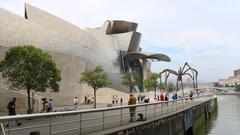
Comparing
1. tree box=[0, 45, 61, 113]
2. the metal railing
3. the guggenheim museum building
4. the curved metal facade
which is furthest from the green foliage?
the metal railing

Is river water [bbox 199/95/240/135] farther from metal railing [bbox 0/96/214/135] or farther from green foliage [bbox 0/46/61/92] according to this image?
metal railing [bbox 0/96/214/135]

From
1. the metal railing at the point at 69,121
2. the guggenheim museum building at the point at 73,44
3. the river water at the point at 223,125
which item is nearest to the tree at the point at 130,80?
the guggenheim museum building at the point at 73,44

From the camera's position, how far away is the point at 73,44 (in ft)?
184

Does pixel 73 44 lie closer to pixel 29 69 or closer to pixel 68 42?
pixel 68 42

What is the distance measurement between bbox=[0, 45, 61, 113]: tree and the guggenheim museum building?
232 inches

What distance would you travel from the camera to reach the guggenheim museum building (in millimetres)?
46188

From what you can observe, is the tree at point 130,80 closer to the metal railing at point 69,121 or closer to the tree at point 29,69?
the tree at point 29,69

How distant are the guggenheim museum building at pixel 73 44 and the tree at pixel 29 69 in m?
5.89

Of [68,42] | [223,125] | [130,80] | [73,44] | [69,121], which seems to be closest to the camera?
[69,121]

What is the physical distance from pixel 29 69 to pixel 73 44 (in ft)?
88.7

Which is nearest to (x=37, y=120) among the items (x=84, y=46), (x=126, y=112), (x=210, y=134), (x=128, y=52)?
(x=126, y=112)

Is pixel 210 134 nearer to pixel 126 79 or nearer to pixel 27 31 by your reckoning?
pixel 27 31

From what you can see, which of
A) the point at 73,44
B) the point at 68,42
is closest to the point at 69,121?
the point at 68,42

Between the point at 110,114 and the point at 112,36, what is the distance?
248 ft
